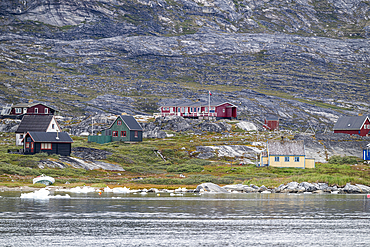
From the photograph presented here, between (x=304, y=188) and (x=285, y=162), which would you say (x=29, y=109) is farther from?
(x=304, y=188)

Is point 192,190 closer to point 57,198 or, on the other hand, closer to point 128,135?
point 57,198

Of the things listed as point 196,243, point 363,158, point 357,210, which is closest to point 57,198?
point 196,243

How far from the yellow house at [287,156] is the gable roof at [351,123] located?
43.0 m

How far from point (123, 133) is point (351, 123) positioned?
187ft

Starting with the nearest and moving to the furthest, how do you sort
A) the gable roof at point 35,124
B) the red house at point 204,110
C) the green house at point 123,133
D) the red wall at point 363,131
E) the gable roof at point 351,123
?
the gable roof at point 35,124 → the green house at point 123,133 → the red wall at point 363,131 → the gable roof at point 351,123 → the red house at point 204,110

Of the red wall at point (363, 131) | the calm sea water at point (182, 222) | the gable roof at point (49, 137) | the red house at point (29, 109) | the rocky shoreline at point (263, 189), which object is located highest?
the red house at point (29, 109)

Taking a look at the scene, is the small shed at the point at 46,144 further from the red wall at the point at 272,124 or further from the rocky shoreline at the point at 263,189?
the red wall at the point at 272,124

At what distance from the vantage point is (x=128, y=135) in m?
103

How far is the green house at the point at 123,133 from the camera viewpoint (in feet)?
338

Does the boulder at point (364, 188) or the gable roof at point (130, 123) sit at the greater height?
the gable roof at point (130, 123)

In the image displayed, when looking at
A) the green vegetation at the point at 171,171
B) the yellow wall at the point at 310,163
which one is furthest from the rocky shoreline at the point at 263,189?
the yellow wall at the point at 310,163

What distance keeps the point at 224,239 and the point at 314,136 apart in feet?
260

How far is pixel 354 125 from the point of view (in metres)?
116

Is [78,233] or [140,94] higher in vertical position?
[140,94]
